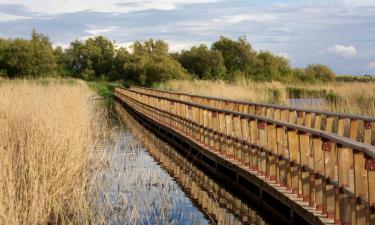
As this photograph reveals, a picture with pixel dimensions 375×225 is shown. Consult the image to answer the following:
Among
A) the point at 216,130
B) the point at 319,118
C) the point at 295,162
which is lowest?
the point at 216,130

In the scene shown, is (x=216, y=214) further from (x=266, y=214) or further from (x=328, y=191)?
(x=328, y=191)

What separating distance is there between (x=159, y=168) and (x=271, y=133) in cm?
542

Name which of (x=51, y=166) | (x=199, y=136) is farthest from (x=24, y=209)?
(x=199, y=136)

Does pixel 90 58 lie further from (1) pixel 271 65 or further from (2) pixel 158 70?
(2) pixel 158 70

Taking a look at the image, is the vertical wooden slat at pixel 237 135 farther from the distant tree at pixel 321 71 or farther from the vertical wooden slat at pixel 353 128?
the distant tree at pixel 321 71

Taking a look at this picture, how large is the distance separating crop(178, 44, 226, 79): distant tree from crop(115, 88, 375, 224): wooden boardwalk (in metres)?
66.8

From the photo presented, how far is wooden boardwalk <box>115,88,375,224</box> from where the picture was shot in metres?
7.19

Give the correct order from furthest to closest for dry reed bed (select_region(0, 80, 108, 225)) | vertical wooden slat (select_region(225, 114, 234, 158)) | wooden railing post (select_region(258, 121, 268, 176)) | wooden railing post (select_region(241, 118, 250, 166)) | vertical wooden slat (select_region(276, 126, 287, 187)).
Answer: vertical wooden slat (select_region(225, 114, 234, 158)) → wooden railing post (select_region(241, 118, 250, 166)) → wooden railing post (select_region(258, 121, 268, 176)) → vertical wooden slat (select_region(276, 126, 287, 187)) → dry reed bed (select_region(0, 80, 108, 225))

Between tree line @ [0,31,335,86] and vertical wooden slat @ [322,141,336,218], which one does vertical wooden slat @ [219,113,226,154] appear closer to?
vertical wooden slat @ [322,141,336,218]

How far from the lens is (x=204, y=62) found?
293ft

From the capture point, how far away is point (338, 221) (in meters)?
7.89

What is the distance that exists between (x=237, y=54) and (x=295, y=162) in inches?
3280

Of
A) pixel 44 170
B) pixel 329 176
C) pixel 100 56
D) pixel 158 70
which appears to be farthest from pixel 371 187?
pixel 100 56

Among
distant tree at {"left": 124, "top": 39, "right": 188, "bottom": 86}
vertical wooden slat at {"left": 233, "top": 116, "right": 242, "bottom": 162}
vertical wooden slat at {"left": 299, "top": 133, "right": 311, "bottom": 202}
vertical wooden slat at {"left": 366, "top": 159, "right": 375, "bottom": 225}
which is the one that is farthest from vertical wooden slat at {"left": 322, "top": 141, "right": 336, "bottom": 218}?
distant tree at {"left": 124, "top": 39, "right": 188, "bottom": 86}
